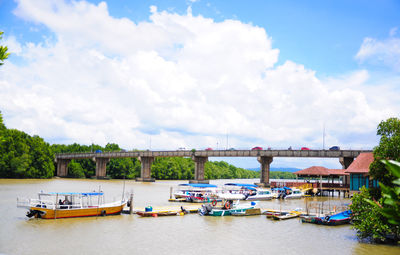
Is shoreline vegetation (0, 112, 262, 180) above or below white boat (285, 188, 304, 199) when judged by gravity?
above

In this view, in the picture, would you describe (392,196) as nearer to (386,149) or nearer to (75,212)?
(386,149)

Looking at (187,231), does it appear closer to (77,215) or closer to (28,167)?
(77,215)

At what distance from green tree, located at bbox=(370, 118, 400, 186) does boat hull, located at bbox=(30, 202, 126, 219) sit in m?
26.2

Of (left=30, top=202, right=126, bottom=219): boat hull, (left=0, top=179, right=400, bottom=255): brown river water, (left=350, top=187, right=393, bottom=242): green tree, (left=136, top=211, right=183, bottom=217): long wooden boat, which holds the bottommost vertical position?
(left=0, top=179, right=400, bottom=255): brown river water

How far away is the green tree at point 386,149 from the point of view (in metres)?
25.0

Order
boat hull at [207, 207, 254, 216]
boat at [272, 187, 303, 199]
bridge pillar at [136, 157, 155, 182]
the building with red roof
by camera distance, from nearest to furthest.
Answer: boat hull at [207, 207, 254, 216]
the building with red roof
boat at [272, 187, 303, 199]
bridge pillar at [136, 157, 155, 182]

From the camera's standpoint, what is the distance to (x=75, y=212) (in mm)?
35656

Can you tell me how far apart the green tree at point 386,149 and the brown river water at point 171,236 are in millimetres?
5453

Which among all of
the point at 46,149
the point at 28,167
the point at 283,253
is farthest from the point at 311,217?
the point at 46,149

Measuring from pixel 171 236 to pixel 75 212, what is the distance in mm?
12367

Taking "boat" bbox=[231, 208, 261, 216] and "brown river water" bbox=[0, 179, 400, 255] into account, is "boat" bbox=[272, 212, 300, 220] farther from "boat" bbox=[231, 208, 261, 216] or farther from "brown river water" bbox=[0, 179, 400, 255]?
"boat" bbox=[231, 208, 261, 216]

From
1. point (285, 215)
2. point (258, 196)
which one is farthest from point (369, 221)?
point (258, 196)

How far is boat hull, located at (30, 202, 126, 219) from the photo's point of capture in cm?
3450

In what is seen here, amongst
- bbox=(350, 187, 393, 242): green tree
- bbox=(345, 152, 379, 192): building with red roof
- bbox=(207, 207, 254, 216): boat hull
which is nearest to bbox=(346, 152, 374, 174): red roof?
bbox=(345, 152, 379, 192): building with red roof
